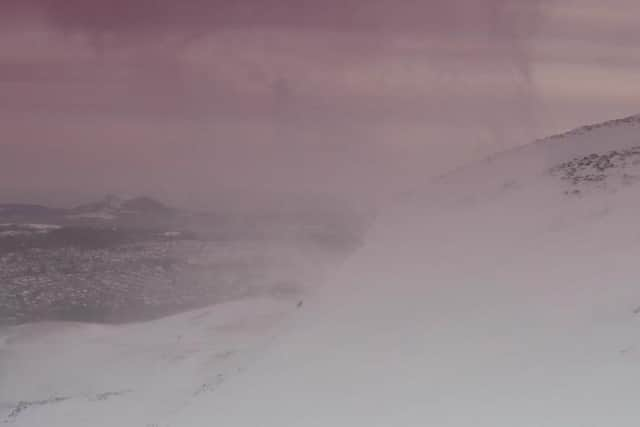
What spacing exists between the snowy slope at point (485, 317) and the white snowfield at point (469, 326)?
0.04 m

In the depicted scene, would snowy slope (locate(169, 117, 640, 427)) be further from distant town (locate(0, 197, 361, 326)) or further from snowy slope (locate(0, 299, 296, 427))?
distant town (locate(0, 197, 361, 326))

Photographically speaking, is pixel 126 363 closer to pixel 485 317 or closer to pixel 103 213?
pixel 485 317

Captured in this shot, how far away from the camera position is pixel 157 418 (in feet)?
72.5

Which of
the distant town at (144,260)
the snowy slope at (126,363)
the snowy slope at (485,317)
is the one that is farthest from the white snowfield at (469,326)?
the distant town at (144,260)

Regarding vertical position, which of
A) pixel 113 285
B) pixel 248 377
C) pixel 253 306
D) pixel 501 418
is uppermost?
pixel 113 285

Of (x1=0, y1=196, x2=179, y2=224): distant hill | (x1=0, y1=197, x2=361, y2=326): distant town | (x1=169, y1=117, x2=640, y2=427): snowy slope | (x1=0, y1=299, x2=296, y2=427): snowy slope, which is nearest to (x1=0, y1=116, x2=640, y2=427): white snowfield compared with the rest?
(x1=169, y1=117, x2=640, y2=427): snowy slope

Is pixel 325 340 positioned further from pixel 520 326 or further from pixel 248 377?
pixel 520 326

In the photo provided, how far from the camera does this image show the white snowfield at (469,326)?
52.1 ft

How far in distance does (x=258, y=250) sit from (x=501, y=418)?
62276 millimetres

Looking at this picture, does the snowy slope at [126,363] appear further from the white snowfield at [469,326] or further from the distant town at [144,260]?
the distant town at [144,260]

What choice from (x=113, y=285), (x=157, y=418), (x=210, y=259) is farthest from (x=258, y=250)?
(x=157, y=418)

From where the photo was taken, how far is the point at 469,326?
1920 cm

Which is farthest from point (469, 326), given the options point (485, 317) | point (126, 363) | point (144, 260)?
point (144, 260)

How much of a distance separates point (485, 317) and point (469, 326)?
0.42 m
